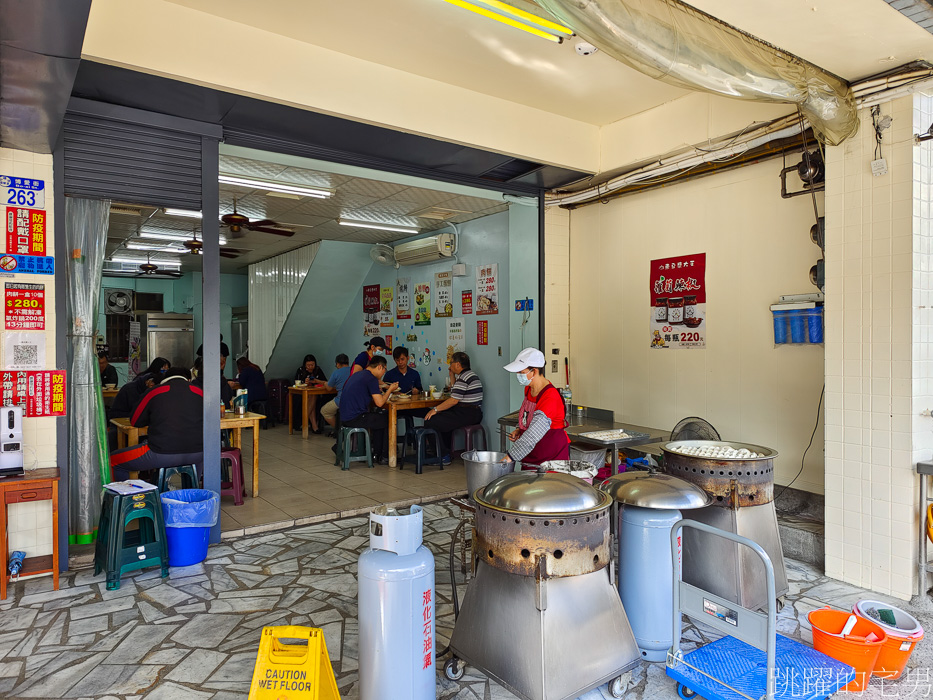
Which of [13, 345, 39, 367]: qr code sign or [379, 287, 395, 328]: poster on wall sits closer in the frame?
[13, 345, 39, 367]: qr code sign

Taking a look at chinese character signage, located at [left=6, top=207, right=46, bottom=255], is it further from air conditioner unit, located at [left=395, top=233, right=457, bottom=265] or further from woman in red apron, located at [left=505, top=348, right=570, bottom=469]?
air conditioner unit, located at [left=395, top=233, right=457, bottom=265]

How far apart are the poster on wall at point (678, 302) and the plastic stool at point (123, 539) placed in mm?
4564

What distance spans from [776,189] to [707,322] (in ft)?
4.09

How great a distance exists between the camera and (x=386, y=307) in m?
10.2

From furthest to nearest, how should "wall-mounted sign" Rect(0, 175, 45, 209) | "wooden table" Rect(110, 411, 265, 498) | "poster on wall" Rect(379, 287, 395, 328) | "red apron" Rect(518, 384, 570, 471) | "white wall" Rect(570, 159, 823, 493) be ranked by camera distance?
"poster on wall" Rect(379, 287, 395, 328)
"wooden table" Rect(110, 411, 265, 498)
"white wall" Rect(570, 159, 823, 493)
"red apron" Rect(518, 384, 570, 471)
"wall-mounted sign" Rect(0, 175, 45, 209)

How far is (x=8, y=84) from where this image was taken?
2.75m

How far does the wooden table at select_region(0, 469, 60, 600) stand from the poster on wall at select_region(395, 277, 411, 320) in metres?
6.19

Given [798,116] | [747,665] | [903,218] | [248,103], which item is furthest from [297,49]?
[747,665]

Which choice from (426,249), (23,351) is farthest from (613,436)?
(426,249)

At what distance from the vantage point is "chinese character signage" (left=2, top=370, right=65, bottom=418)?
394 cm

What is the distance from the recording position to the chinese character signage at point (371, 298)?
10500mm

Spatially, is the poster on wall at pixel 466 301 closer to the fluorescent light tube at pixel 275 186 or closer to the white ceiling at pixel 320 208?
the white ceiling at pixel 320 208

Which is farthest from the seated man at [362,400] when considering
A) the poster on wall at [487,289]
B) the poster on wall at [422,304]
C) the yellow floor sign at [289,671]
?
the yellow floor sign at [289,671]

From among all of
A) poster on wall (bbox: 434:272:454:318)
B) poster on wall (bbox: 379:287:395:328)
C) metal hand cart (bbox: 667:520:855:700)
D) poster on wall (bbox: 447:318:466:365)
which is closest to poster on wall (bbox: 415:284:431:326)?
poster on wall (bbox: 434:272:454:318)
